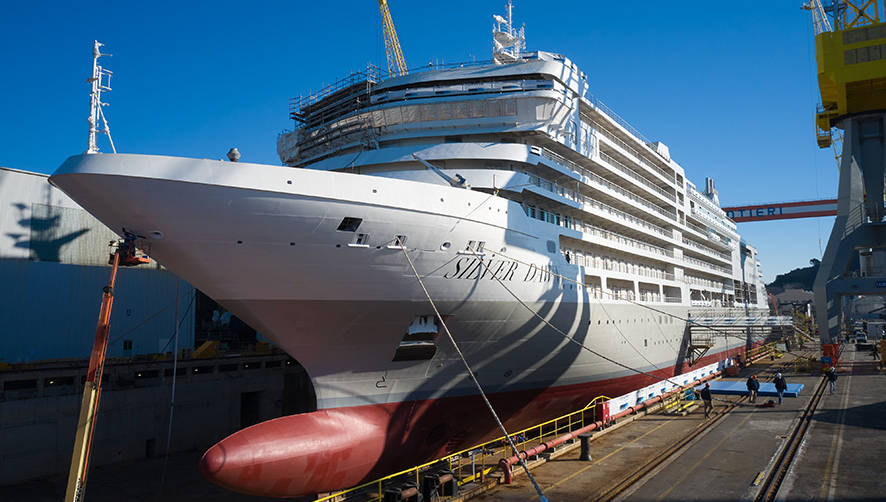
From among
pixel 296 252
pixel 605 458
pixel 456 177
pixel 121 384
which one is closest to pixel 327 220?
pixel 296 252

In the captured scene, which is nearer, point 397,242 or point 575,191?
point 397,242

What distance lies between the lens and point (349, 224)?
36.0ft

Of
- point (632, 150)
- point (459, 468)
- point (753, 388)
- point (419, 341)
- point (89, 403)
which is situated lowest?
point (459, 468)

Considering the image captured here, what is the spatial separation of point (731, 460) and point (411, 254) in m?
7.93

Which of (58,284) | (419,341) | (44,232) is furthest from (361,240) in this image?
(44,232)

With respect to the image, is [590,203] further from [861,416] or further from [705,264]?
[705,264]

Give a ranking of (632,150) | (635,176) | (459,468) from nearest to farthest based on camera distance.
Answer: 1. (459,468)
2. (635,176)
3. (632,150)

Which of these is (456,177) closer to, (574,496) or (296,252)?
(296,252)

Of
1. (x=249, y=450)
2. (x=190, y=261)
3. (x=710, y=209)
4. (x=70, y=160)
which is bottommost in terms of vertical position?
(x=249, y=450)

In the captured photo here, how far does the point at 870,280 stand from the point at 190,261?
2895cm

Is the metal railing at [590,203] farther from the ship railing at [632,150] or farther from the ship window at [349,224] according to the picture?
the ship window at [349,224]

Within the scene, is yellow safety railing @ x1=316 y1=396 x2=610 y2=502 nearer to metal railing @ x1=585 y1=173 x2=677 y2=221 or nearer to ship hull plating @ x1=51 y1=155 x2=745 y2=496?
ship hull plating @ x1=51 y1=155 x2=745 y2=496

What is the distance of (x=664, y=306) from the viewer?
2317 centimetres

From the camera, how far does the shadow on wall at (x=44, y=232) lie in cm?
2045
